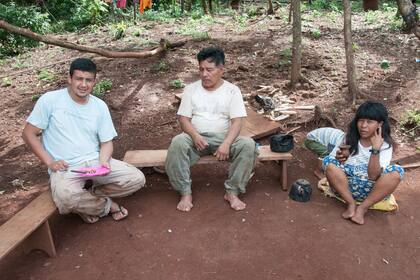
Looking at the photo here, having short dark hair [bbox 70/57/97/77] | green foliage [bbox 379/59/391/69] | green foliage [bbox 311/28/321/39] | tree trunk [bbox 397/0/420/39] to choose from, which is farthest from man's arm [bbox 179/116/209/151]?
green foliage [bbox 311/28/321/39]

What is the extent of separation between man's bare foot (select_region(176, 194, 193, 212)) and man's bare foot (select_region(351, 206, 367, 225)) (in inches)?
62.6

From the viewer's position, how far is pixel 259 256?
10.9 ft

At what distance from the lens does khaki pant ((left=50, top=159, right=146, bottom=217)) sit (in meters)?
3.45

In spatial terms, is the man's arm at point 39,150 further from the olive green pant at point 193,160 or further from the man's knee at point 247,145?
the man's knee at point 247,145

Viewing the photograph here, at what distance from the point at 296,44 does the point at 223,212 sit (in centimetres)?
374

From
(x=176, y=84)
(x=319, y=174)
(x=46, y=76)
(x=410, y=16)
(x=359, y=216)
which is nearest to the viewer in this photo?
(x=359, y=216)

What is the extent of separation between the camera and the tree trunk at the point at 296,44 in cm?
651

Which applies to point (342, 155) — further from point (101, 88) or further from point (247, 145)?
point (101, 88)

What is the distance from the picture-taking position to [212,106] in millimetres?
4148

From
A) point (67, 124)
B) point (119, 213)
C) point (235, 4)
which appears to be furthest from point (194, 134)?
point (235, 4)

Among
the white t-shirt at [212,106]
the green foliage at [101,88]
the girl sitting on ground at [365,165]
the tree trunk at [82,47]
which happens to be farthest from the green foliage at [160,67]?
the girl sitting on ground at [365,165]

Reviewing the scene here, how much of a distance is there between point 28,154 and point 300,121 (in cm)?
387

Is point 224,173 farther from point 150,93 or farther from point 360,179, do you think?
point 150,93

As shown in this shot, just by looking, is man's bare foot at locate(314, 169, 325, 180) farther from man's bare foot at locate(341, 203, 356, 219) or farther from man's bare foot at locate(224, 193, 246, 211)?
man's bare foot at locate(224, 193, 246, 211)
